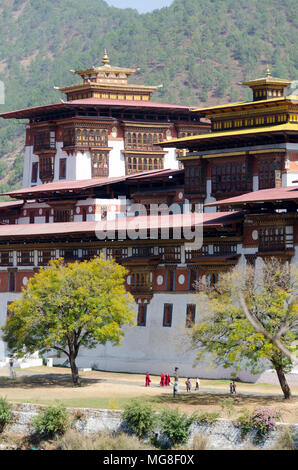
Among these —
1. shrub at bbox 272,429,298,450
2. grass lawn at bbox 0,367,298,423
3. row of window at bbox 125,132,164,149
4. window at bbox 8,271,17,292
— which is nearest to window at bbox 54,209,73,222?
window at bbox 8,271,17,292

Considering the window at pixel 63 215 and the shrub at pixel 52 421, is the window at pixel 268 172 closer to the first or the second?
the window at pixel 63 215

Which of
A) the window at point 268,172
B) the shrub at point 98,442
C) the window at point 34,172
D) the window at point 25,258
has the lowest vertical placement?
the shrub at point 98,442

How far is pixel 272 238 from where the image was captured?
68.3 meters

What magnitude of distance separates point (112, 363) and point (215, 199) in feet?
51.2

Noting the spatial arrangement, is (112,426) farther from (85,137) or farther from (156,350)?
(85,137)


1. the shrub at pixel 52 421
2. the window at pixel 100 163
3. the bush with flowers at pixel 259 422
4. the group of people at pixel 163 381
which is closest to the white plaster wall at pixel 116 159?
the window at pixel 100 163

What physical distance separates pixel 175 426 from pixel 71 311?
13593 millimetres

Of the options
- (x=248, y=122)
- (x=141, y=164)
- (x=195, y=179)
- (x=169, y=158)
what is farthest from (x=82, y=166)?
(x=248, y=122)

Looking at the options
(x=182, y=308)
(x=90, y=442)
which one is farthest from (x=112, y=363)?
(x=90, y=442)

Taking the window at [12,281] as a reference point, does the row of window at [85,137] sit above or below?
above

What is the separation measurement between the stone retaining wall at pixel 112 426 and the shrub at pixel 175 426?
14.2 inches

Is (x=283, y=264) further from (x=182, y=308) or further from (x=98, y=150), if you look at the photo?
(x=98, y=150)

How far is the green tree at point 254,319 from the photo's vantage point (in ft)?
193

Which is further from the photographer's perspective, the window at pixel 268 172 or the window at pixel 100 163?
the window at pixel 100 163
